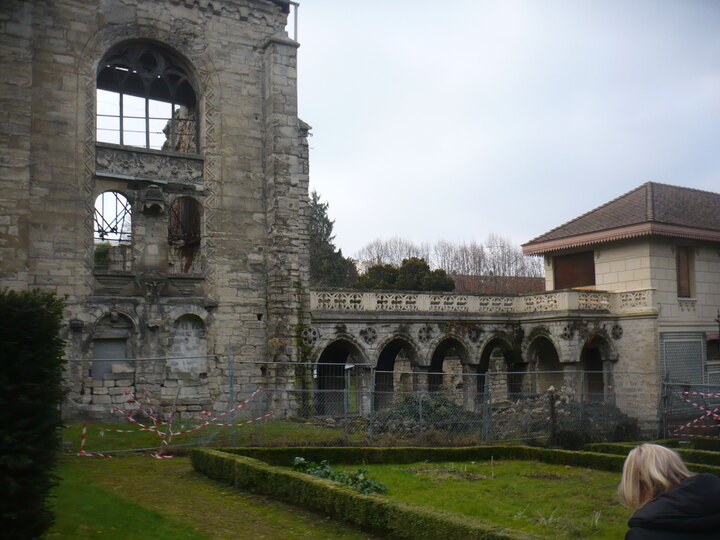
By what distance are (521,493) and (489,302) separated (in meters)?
17.3

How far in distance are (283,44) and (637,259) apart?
1566 centimetres

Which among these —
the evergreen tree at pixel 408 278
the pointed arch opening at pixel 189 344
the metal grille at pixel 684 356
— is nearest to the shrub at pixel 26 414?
the pointed arch opening at pixel 189 344

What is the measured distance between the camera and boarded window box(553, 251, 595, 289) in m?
31.3

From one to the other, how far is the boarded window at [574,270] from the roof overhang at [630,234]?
75 centimetres

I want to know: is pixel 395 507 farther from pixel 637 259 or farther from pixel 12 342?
pixel 637 259

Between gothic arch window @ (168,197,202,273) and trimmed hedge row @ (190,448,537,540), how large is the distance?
636 inches

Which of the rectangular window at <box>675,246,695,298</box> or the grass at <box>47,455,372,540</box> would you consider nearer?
the grass at <box>47,455,372,540</box>

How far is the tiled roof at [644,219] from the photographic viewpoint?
28625 mm

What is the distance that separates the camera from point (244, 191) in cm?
2444

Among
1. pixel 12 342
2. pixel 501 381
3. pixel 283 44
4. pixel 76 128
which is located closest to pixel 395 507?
pixel 12 342

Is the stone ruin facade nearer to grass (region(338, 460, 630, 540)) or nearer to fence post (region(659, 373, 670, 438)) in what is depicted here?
fence post (region(659, 373, 670, 438))

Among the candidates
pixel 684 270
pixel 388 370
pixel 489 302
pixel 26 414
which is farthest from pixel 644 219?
pixel 26 414

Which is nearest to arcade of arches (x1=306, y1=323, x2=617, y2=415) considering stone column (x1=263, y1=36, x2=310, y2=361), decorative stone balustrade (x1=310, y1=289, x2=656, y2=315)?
decorative stone balustrade (x1=310, y1=289, x2=656, y2=315)

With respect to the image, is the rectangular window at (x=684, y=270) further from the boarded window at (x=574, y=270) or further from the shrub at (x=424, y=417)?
the shrub at (x=424, y=417)
